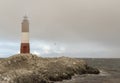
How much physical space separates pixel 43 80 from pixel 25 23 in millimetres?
10202

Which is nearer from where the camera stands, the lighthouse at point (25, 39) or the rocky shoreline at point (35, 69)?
the rocky shoreline at point (35, 69)

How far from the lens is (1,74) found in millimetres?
34156

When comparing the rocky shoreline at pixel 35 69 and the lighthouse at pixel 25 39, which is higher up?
the lighthouse at pixel 25 39

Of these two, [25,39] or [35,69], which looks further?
[25,39]

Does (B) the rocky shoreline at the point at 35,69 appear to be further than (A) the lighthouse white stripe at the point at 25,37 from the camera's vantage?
No

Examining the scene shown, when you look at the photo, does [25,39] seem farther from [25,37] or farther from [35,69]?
[35,69]

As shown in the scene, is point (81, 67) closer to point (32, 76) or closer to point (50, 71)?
point (50, 71)

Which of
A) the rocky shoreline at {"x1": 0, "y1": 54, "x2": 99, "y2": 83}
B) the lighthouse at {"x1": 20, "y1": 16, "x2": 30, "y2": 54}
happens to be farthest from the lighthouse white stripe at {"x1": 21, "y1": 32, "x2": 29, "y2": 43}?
the rocky shoreline at {"x1": 0, "y1": 54, "x2": 99, "y2": 83}

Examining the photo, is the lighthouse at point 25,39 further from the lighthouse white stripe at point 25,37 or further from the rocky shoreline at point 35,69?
the rocky shoreline at point 35,69

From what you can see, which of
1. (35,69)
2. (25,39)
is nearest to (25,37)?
(25,39)

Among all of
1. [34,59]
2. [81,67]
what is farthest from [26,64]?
[81,67]

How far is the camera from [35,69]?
37812 millimetres

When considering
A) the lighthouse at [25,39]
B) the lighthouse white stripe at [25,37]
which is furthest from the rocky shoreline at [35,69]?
the lighthouse white stripe at [25,37]

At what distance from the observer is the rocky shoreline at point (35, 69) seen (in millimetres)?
33562
